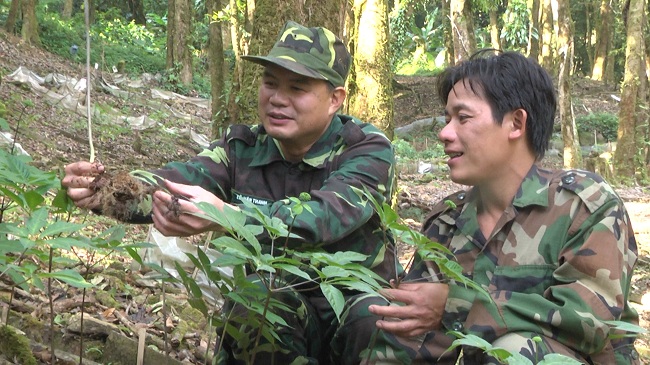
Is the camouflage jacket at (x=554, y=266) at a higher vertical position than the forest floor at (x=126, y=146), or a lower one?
higher

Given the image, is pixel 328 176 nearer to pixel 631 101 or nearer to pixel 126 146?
pixel 126 146

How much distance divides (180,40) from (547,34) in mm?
10110

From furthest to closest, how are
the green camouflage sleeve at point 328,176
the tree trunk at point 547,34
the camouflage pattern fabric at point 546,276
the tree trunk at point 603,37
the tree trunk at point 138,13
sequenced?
the tree trunk at point 138,13 < the tree trunk at point 603,37 < the tree trunk at point 547,34 < the green camouflage sleeve at point 328,176 < the camouflage pattern fabric at point 546,276

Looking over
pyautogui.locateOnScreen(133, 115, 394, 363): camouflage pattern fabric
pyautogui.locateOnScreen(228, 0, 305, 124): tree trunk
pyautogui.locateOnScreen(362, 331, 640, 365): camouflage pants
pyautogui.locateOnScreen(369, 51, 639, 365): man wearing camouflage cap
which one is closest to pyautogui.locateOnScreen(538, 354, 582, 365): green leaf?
pyautogui.locateOnScreen(369, 51, 639, 365): man wearing camouflage cap

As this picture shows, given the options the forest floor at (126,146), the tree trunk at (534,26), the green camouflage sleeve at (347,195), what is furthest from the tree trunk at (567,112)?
the green camouflage sleeve at (347,195)

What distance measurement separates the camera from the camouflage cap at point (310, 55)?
2.86m

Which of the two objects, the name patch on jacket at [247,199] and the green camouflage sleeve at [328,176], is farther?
the name patch on jacket at [247,199]

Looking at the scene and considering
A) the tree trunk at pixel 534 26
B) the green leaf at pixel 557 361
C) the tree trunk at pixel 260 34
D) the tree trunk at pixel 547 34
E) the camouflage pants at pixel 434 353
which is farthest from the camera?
the tree trunk at pixel 534 26

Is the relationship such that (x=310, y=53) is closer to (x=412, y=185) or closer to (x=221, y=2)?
(x=412, y=185)

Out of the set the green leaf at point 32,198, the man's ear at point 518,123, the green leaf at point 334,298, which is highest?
the man's ear at point 518,123

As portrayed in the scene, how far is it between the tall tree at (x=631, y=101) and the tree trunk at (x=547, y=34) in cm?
184

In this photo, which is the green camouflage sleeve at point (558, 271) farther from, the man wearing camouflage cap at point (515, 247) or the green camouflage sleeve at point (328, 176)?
the green camouflage sleeve at point (328, 176)

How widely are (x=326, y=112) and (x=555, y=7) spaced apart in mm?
14713

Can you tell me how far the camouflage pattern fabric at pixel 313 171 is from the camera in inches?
112
